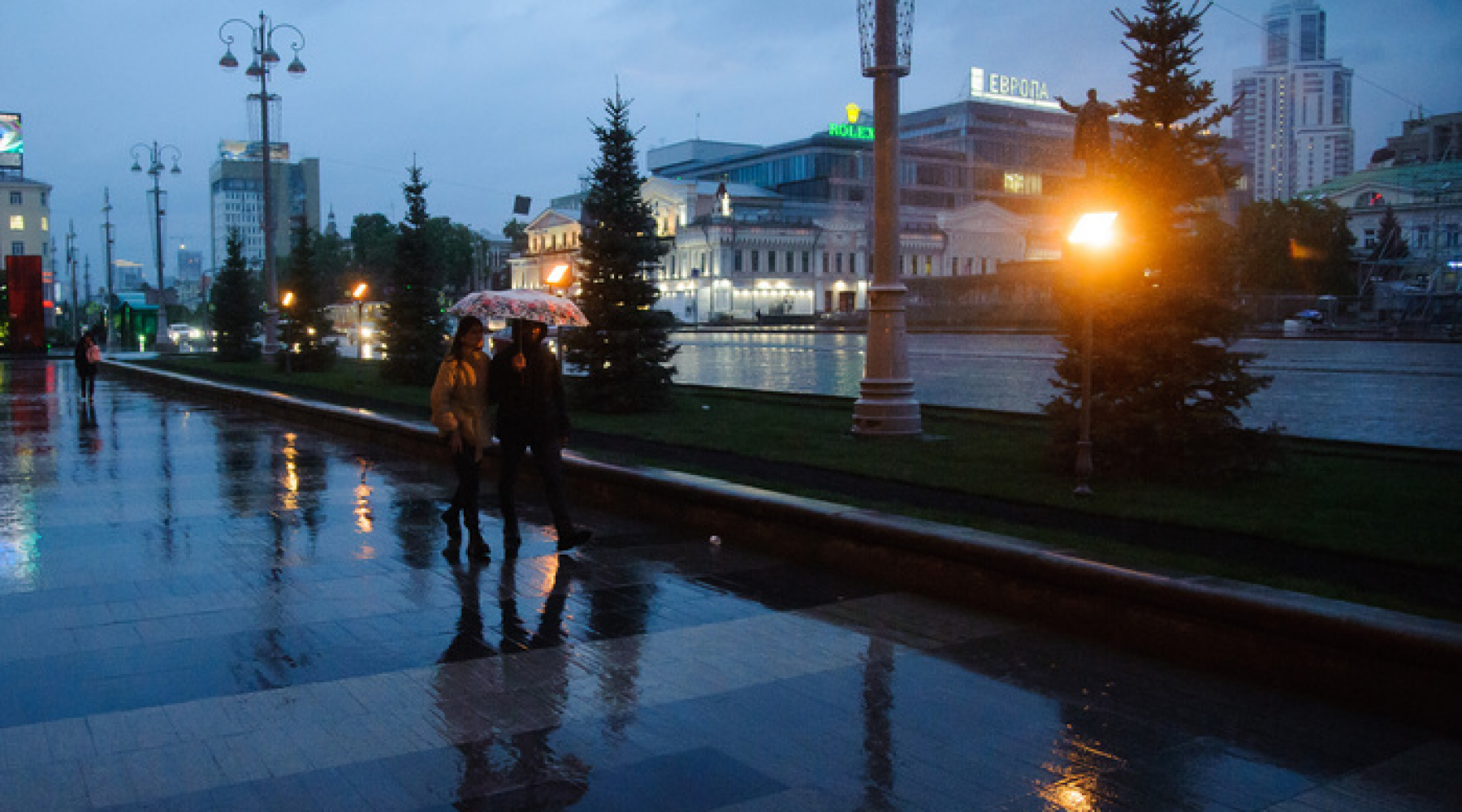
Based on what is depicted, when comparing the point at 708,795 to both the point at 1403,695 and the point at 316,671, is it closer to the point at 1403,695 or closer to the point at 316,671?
the point at 316,671

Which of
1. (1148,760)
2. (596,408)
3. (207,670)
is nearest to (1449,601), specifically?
(1148,760)

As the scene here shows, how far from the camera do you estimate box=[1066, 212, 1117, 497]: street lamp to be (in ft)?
29.9

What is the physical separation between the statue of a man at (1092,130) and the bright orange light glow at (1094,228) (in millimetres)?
737

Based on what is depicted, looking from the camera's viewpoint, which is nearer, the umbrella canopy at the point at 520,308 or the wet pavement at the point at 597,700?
the wet pavement at the point at 597,700

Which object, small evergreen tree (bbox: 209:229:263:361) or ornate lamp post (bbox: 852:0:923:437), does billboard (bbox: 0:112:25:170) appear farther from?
ornate lamp post (bbox: 852:0:923:437)

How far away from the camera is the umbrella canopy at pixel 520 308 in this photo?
8.23 m

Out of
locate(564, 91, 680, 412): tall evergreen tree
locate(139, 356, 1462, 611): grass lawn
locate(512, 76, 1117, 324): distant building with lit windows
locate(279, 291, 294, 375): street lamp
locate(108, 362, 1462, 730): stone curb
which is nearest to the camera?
locate(108, 362, 1462, 730): stone curb

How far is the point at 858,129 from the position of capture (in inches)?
4673

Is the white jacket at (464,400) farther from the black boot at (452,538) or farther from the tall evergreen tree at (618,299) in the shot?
the tall evergreen tree at (618,299)

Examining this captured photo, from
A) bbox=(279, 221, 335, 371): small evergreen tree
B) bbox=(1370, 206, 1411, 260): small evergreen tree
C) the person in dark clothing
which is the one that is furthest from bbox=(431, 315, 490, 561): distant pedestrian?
bbox=(1370, 206, 1411, 260): small evergreen tree

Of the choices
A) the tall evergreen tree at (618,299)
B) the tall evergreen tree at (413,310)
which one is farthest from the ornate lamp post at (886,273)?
the tall evergreen tree at (413,310)

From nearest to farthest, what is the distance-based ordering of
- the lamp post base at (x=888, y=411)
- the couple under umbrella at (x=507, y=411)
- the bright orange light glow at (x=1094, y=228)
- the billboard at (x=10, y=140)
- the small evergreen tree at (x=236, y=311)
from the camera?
the couple under umbrella at (x=507, y=411) < the bright orange light glow at (x=1094, y=228) < the lamp post base at (x=888, y=411) < the small evergreen tree at (x=236, y=311) < the billboard at (x=10, y=140)

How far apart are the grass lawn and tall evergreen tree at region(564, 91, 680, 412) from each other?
155 centimetres

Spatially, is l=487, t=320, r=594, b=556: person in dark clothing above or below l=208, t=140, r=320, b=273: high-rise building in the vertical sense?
below
